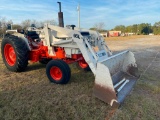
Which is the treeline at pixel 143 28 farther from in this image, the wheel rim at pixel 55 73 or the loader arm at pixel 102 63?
the wheel rim at pixel 55 73

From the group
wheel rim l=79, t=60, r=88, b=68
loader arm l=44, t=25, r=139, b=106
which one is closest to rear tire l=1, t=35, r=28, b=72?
loader arm l=44, t=25, r=139, b=106

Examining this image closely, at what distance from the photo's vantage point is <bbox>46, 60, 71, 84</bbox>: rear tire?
425 cm

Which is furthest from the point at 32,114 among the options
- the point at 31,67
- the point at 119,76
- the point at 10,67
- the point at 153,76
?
the point at 153,76

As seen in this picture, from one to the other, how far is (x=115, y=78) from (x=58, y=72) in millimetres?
A: 1484

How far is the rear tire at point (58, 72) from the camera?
4.25m

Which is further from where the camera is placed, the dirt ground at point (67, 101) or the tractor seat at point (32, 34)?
the tractor seat at point (32, 34)

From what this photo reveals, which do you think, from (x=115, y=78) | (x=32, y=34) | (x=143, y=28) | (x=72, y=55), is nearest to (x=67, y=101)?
(x=115, y=78)

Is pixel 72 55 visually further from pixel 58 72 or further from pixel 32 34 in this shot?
pixel 32 34

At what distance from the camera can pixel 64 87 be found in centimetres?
431

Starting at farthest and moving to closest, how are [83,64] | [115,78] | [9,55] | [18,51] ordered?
1. [9,55]
2. [83,64]
3. [18,51]
4. [115,78]

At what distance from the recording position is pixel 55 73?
180 inches

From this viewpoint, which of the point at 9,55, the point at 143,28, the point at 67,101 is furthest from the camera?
the point at 143,28

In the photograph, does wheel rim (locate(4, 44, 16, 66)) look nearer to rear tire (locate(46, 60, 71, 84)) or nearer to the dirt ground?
the dirt ground

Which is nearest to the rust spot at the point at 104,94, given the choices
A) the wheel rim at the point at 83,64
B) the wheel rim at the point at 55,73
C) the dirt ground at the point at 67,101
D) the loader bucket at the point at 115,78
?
the loader bucket at the point at 115,78
